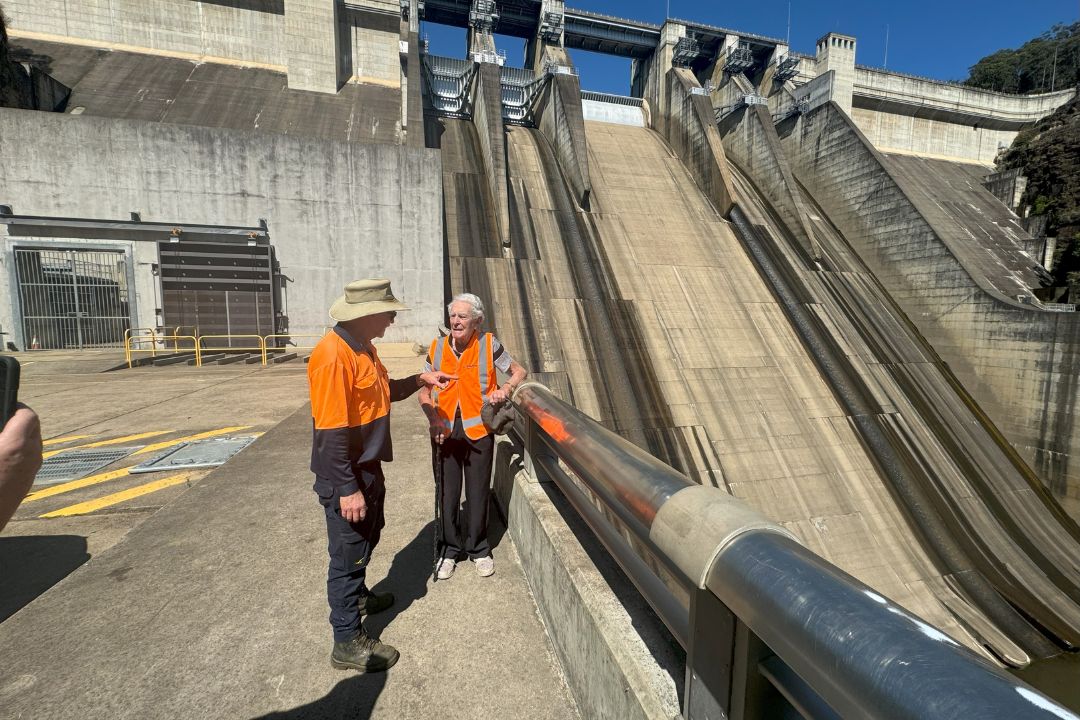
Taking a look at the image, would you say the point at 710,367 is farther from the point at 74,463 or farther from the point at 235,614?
the point at 74,463

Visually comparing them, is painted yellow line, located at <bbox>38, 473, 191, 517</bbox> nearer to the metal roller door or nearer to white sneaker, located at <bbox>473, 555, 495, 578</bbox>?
white sneaker, located at <bbox>473, 555, 495, 578</bbox>

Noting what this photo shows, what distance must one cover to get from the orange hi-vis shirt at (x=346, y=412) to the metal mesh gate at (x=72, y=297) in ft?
49.4

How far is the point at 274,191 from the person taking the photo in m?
13.3

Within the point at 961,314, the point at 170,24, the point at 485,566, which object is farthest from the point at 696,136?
the point at 170,24

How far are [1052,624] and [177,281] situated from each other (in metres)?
21.5

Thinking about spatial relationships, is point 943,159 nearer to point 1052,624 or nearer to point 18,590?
point 1052,624

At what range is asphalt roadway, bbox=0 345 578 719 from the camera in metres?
1.96

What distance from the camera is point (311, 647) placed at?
2.24 metres

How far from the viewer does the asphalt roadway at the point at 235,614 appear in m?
1.96

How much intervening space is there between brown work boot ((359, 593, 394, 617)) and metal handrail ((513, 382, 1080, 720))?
154 cm

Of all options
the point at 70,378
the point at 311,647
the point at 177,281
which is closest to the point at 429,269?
the point at 177,281

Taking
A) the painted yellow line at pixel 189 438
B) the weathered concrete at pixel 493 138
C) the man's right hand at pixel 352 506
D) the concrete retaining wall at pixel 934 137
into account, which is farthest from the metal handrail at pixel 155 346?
the concrete retaining wall at pixel 934 137

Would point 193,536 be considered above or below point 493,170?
below

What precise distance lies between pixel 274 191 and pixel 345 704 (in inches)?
575
